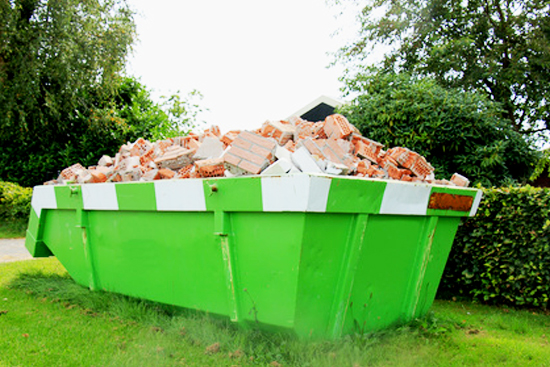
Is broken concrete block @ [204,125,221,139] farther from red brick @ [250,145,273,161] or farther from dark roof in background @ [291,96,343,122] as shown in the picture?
dark roof in background @ [291,96,343,122]

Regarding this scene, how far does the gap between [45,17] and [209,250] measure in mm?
12201

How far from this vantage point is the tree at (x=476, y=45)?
1256cm

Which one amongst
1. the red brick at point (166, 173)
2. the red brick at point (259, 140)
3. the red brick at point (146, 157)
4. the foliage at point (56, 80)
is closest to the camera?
the red brick at point (259, 140)

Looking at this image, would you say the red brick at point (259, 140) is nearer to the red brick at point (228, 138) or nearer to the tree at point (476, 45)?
the red brick at point (228, 138)

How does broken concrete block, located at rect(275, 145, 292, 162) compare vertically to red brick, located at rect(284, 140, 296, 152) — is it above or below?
above

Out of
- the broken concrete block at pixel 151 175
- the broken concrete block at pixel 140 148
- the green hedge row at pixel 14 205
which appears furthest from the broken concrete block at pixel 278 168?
the green hedge row at pixel 14 205

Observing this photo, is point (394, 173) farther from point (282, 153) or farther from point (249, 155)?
point (249, 155)

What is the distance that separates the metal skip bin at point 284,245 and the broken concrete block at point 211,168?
0.13 metres

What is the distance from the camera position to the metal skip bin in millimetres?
2451

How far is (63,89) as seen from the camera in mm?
12578

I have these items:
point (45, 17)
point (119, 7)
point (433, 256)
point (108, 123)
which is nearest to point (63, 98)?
point (108, 123)

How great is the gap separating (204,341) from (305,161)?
127 centimetres

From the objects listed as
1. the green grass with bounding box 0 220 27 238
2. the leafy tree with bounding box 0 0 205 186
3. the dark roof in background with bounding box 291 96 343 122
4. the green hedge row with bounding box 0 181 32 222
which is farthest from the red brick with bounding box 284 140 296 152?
the leafy tree with bounding box 0 0 205 186

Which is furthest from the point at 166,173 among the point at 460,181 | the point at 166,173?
the point at 460,181
